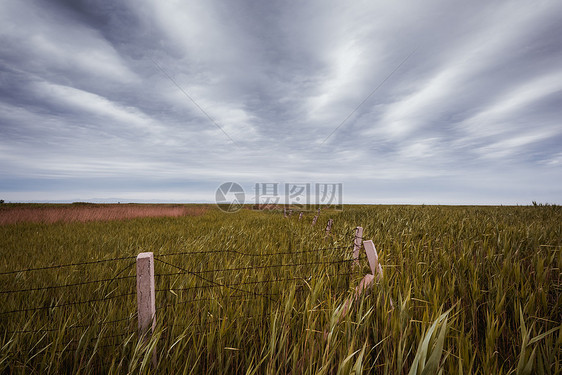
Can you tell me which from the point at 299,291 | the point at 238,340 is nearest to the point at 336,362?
the point at 238,340

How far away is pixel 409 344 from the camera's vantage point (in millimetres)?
2096

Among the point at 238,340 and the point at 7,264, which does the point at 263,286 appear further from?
the point at 7,264

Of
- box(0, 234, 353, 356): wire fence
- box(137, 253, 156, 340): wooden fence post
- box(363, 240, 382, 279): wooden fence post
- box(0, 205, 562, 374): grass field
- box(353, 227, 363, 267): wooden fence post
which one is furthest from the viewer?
box(353, 227, 363, 267): wooden fence post

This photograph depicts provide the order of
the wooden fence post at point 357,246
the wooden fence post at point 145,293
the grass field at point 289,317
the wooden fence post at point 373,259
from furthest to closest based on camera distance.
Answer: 1. the wooden fence post at point 357,246
2. the wooden fence post at point 373,259
3. the wooden fence post at point 145,293
4. the grass field at point 289,317

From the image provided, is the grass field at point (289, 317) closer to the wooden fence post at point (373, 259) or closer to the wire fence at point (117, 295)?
the wire fence at point (117, 295)

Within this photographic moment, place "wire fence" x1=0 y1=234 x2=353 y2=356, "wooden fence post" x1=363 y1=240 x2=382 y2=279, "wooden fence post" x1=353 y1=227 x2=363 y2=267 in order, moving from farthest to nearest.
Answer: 1. "wooden fence post" x1=353 y1=227 x2=363 y2=267
2. "wooden fence post" x1=363 y1=240 x2=382 y2=279
3. "wire fence" x1=0 y1=234 x2=353 y2=356

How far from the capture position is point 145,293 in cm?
196

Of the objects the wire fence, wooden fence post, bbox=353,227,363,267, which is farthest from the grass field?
wooden fence post, bbox=353,227,363,267

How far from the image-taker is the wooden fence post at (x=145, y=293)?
1908 millimetres

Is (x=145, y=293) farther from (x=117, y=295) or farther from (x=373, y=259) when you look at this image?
(x=373, y=259)

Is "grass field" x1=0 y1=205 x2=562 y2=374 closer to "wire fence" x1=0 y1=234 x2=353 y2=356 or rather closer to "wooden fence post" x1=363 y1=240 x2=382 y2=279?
"wire fence" x1=0 y1=234 x2=353 y2=356

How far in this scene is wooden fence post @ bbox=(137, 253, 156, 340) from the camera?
1.91m

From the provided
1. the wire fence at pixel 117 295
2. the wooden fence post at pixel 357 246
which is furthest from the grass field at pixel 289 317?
the wooden fence post at pixel 357 246

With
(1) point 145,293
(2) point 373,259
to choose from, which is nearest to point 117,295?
(1) point 145,293
